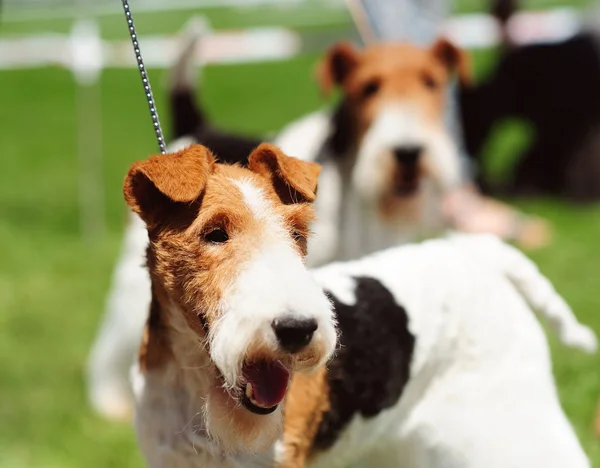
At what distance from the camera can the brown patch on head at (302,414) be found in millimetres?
2490

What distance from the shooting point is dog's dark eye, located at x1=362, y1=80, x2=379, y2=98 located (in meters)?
4.57

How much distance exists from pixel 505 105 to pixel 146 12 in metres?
15.1

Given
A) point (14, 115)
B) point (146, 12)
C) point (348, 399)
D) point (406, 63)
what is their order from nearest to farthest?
point (348, 399) < point (406, 63) < point (14, 115) < point (146, 12)

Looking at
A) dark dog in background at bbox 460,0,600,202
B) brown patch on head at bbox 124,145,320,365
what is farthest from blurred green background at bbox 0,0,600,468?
brown patch on head at bbox 124,145,320,365

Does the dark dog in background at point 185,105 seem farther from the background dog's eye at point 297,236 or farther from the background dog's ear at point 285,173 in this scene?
the background dog's eye at point 297,236

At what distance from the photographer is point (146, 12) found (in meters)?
22.4

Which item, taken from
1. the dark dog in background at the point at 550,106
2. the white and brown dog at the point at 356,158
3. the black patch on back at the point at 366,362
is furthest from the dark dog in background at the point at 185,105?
the dark dog in background at the point at 550,106

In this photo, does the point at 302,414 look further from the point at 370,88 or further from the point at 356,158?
the point at 370,88

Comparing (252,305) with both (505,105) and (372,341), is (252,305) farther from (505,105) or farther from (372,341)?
(505,105)

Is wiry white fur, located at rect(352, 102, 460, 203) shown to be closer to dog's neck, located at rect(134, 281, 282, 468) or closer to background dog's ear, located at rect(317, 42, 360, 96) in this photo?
background dog's ear, located at rect(317, 42, 360, 96)

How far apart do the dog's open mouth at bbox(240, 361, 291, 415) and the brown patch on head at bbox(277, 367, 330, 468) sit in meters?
0.34

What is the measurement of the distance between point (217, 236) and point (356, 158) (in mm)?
2461

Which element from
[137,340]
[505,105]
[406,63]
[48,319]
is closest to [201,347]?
[137,340]

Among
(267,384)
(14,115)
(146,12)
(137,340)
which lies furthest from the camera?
(146,12)
